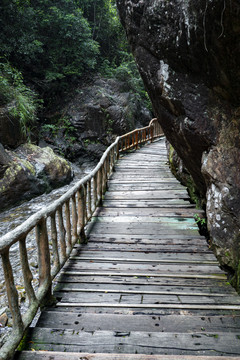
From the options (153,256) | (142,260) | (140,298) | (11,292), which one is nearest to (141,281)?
(140,298)

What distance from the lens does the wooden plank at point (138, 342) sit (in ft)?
6.92

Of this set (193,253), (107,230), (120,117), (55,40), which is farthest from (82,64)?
(193,253)

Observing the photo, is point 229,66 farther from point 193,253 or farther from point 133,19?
point 193,253

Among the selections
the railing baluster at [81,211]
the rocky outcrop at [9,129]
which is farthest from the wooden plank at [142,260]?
the rocky outcrop at [9,129]

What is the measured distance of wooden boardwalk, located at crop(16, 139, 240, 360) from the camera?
84.3 inches

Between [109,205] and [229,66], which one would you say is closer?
[229,66]

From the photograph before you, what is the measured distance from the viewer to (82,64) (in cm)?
1595

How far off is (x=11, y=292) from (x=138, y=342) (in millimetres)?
1146

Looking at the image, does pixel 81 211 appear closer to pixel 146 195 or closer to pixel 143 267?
pixel 143 267

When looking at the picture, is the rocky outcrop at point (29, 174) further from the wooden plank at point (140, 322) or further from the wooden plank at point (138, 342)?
the wooden plank at point (138, 342)

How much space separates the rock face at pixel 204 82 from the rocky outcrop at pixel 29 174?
5496 mm

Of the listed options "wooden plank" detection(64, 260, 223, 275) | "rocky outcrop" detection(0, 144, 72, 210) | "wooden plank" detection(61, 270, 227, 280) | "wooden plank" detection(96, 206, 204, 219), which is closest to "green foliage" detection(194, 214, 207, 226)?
"wooden plank" detection(96, 206, 204, 219)

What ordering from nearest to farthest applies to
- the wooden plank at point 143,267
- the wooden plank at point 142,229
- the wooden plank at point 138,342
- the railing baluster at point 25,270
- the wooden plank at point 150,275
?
1. the wooden plank at point 138,342
2. the railing baluster at point 25,270
3. the wooden plank at point 150,275
4. the wooden plank at point 143,267
5. the wooden plank at point 142,229

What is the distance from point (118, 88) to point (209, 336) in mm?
16251
